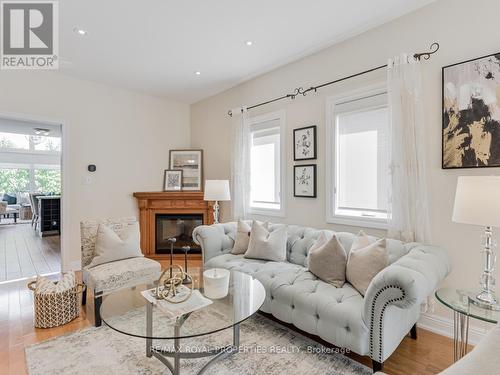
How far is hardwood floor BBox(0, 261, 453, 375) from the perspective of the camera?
188 cm

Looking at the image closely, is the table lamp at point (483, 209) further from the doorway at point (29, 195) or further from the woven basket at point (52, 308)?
the doorway at point (29, 195)

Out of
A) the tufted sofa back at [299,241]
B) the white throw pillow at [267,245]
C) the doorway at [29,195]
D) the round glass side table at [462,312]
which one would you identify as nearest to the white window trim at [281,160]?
the tufted sofa back at [299,241]

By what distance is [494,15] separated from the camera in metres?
2.03

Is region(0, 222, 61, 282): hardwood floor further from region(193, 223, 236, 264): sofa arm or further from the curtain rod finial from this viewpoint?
the curtain rod finial

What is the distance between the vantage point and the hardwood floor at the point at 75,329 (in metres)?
1.88

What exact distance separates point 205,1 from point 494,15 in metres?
2.21

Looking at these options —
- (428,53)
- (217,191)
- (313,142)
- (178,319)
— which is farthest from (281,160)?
(178,319)

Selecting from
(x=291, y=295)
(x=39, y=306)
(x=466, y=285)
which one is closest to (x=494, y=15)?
(x=466, y=285)

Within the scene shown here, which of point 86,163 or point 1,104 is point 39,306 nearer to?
point 86,163

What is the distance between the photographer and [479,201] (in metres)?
1.59

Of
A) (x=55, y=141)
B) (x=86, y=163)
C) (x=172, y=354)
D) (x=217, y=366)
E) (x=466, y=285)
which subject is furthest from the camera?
(x=55, y=141)

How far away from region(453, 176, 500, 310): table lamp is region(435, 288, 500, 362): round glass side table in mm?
47

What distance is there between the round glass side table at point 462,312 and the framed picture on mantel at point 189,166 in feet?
12.6

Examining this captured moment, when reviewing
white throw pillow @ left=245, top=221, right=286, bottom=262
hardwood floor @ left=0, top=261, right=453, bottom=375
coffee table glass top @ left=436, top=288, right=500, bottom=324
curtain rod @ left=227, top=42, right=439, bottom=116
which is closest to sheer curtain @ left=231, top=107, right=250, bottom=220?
curtain rod @ left=227, top=42, right=439, bottom=116
